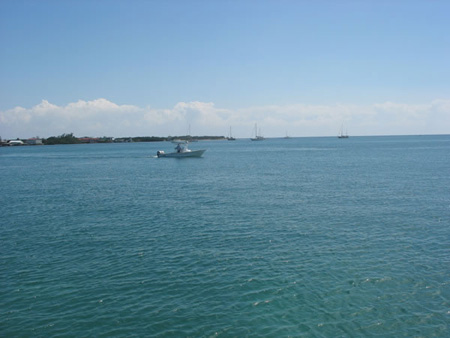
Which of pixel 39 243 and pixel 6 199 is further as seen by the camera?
pixel 6 199

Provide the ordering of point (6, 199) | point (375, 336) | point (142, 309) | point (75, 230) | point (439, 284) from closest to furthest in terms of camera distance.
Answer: point (375, 336), point (142, 309), point (439, 284), point (75, 230), point (6, 199)

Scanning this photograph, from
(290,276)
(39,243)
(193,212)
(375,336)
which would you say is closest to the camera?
(375,336)

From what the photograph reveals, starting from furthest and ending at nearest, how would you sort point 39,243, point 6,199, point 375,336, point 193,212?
point 6,199 → point 193,212 → point 39,243 → point 375,336

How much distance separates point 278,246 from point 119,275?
10860 mm

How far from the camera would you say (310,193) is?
46.1 meters

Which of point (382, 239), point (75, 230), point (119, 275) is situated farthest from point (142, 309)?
point (382, 239)

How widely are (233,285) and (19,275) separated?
12807 millimetres

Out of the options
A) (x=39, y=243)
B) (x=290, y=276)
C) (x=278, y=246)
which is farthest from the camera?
(x=39, y=243)

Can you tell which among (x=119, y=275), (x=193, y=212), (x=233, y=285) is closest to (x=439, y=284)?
(x=233, y=285)

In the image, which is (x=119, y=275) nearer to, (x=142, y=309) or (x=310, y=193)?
(x=142, y=309)

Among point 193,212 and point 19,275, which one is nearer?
point 19,275

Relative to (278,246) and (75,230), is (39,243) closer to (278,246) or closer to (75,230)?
(75,230)

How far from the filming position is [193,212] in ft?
119

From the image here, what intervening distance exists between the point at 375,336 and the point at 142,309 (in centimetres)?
1036
